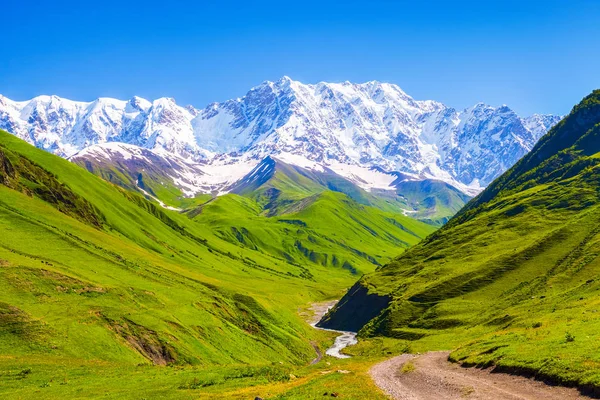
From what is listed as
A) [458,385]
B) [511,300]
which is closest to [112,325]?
[458,385]

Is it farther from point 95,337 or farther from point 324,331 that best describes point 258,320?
point 95,337

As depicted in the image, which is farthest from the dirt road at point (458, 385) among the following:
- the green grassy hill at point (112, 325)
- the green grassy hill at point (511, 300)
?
the green grassy hill at point (112, 325)

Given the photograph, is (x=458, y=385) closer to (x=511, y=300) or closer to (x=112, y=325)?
(x=112, y=325)

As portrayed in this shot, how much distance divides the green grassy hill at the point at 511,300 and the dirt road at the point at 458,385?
179 centimetres

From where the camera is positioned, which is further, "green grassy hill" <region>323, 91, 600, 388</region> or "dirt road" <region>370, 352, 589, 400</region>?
"green grassy hill" <region>323, 91, 600, 388</region>

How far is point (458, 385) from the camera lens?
50062 millimetres

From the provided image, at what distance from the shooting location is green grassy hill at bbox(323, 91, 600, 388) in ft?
182

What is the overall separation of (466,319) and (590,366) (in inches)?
3390

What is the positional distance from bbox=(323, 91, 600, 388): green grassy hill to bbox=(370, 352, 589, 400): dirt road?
179 centimetres

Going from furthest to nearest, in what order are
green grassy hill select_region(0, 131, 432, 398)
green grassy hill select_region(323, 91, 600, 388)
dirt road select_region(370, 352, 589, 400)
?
green grassy hill select_region(0, 131, 432, 398)
green grassy hill select_region(323, 91, 600, 388)
dirt road select_region(370, 352, 589, 400)

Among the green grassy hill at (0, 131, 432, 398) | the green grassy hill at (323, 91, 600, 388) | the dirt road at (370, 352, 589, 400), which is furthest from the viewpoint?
the green grassy hill at (0, 131, 432, 398)

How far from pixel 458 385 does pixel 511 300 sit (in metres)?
82.4

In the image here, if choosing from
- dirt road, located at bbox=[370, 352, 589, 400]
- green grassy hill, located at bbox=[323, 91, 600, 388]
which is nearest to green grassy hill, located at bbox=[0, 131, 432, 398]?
dirt road, located at bbox=[370, 352, 589, 400]

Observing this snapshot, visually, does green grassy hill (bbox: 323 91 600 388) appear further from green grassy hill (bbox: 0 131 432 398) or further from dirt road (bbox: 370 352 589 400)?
green grassy hill (bbox: 0 131 432 398)
